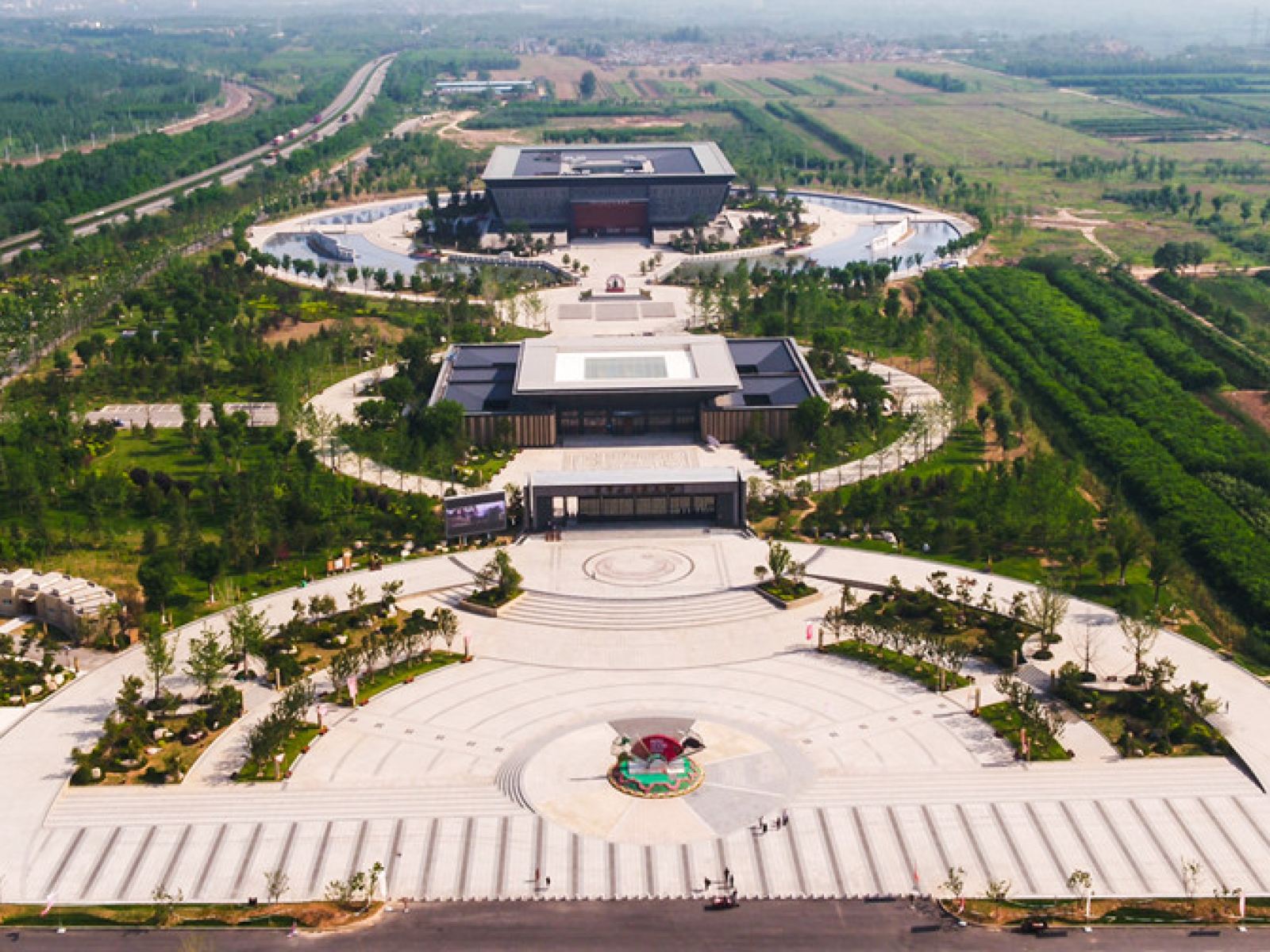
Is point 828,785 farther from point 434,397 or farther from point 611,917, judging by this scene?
point 434,397

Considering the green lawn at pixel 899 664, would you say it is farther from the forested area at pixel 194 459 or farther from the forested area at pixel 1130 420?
the forested area at pixel 194 459

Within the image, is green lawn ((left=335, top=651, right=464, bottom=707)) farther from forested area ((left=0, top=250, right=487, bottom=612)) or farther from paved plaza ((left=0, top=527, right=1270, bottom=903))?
forested area ((left=0, top=250, right=487, bottom=612))

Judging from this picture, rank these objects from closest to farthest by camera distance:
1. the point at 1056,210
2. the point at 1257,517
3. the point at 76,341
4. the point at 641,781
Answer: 1. the point at 641,781
2. the point at 1257,517
3. the point at 76,341
4. the point at 1056,210

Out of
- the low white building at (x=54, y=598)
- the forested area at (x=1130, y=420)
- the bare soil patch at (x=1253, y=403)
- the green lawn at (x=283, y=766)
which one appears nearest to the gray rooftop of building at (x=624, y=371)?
the forested area at (x=1130, y=420)

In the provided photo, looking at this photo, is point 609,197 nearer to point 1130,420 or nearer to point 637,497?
point 1130,420

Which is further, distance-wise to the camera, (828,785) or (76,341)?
(76,341)

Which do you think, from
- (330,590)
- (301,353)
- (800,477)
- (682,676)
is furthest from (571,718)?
(301,353)
